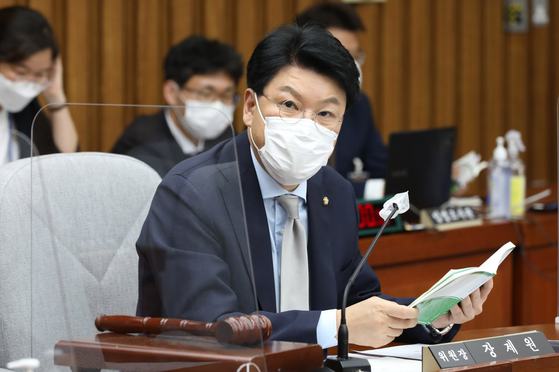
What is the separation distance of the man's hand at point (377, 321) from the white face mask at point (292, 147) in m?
0.30

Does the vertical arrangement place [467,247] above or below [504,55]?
below

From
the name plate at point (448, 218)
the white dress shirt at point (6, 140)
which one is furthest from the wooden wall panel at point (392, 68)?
the white dress shirt at point (6, 140)

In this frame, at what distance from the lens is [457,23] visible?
167 inches

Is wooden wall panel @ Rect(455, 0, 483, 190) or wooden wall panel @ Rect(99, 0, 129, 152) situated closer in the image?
wooden wall panel @ Rect(99, 0, 129, 152)

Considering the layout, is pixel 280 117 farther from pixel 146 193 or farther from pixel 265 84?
pixel 146 193

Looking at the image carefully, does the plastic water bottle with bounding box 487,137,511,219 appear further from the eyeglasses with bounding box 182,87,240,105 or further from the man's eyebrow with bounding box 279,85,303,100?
the man's eyebrow with bounding box 279,85,303,100

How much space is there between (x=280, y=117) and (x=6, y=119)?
1.33 meters

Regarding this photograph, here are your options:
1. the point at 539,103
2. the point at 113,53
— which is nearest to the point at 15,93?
the point at 113,53

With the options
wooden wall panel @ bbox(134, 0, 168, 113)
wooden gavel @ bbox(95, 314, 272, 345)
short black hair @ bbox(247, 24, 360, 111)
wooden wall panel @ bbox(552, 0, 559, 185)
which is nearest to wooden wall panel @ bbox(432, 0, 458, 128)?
wooden wall panel @ bbox(552, 0, 559, 185)

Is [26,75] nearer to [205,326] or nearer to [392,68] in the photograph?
[205,326]

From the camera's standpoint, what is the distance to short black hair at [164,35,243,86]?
101 inches

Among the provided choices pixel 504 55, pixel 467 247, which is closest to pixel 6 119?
pixel 467 247

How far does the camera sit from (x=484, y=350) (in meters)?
0.95

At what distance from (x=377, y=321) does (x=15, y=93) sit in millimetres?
1689
